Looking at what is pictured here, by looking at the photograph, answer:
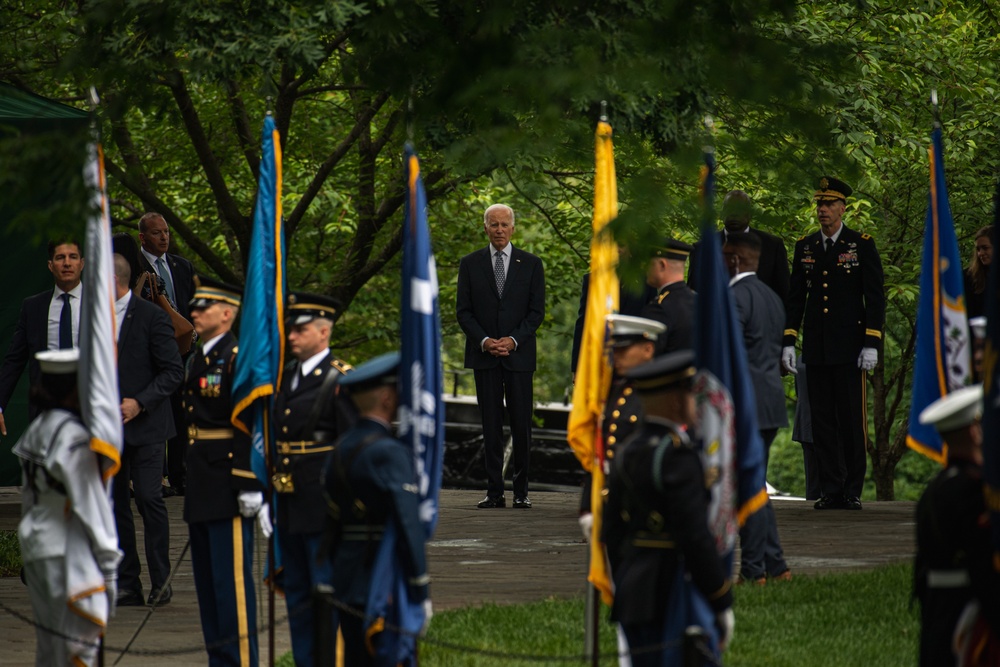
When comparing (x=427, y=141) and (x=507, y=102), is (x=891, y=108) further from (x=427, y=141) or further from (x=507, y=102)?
(x=507, y=102)

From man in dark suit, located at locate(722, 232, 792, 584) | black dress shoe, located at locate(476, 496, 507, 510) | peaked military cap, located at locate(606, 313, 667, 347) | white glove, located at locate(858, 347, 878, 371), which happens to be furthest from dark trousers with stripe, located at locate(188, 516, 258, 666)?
white glove, located at locate(858, 347, 878, 371)

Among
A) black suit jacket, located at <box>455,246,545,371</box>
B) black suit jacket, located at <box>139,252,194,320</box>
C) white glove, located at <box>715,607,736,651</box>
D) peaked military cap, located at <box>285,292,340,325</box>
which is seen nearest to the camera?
white glove, located at <box>715,607,736,651</box>

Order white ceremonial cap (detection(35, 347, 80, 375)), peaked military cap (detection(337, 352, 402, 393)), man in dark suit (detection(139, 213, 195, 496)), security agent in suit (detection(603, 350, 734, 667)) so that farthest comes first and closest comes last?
man in dark suit (detection(139, 213, 195, 496)) < white ceremonial cap (detection(35, 347, 80, 375)) < peaked military cap (detection(337, 352, 402, 393)) < security agent in suit (detection(603, 350, 734, 667))

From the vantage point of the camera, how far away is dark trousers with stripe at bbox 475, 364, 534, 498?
44.2ft

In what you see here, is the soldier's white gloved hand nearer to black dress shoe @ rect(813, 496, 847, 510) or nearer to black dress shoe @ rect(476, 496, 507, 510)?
black dress shoe @ rect(476, 496, 507, 510)

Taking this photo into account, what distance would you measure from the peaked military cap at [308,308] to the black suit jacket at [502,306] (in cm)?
569

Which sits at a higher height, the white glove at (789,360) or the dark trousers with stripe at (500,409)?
the white glove at (789,360)

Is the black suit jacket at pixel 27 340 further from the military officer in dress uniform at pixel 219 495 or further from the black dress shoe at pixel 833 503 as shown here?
the black dress shoe at pixel 833 503

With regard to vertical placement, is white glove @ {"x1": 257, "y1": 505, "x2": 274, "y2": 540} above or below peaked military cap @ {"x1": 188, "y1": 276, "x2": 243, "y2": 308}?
below

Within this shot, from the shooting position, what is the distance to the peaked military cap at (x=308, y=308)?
7820 millimetres

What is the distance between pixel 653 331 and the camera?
304 inches

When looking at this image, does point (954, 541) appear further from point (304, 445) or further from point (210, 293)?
point (210, 293)

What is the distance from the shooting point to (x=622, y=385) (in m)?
7.91

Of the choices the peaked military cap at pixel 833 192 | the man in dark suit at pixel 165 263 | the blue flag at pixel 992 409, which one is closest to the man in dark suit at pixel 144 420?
the man in dark suit at pixel 165 263
